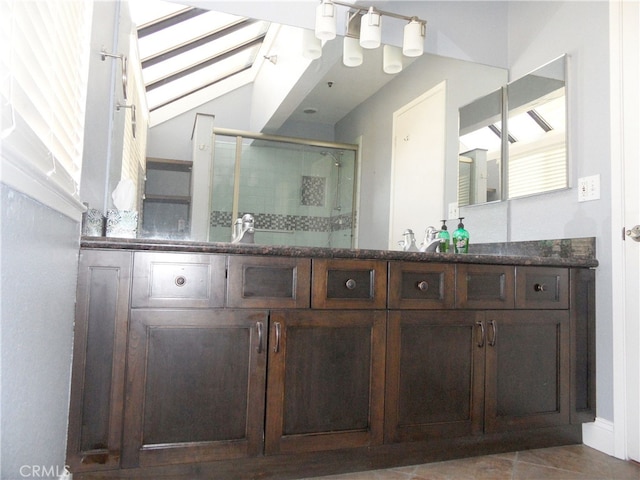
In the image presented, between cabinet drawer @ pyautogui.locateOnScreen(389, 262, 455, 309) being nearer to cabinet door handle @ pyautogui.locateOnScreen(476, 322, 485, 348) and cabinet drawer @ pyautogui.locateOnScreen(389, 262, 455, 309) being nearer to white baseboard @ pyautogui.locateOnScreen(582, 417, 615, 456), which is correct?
cabinet door handle @ pyautogui.locateOnScreen(476, 322, 485, 348)

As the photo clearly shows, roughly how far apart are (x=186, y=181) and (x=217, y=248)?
0.63 meters

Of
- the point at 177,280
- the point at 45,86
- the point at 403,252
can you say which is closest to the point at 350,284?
the point at 403,252

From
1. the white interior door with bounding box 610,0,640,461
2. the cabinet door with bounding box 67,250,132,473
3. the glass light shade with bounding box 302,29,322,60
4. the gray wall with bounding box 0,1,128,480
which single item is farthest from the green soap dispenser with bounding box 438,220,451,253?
the gray wall with bounding box 0,1,128,480

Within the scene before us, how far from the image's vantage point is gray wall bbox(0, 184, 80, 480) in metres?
0.78

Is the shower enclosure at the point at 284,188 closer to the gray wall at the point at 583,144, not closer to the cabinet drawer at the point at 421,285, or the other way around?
the cabinet drawer at the point at 421,285

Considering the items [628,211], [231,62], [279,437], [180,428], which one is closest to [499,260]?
[628,211]

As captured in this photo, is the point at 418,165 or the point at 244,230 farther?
the point at 418,165

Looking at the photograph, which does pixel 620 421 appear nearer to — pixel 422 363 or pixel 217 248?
pixel 422 363

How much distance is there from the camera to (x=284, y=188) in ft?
6.88

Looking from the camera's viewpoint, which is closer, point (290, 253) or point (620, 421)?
point (290, 253)

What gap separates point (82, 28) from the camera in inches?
51.4

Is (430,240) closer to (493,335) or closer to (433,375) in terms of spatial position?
(493,335)

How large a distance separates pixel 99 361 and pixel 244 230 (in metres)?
0.83
